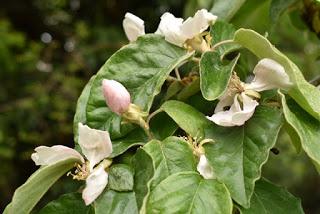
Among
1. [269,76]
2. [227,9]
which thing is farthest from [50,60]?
[269,76]

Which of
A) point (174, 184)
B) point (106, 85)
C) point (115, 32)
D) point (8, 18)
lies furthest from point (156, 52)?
point (8, 18)

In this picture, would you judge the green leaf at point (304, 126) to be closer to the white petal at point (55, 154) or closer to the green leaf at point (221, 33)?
the green leaf at point (221, 33)

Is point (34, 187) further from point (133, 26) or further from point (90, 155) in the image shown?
point (133, 26)

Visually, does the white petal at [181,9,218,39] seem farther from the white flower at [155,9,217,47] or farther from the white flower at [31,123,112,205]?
the white flower at [31,123,112,205]

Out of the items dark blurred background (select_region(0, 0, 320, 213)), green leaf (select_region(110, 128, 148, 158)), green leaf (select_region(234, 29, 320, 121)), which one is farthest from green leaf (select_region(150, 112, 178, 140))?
dark blurred background (select_region(0, 0, 320, 213))

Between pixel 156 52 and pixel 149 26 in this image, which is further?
pixel 149 26

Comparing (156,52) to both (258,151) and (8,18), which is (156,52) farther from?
(8,18)
